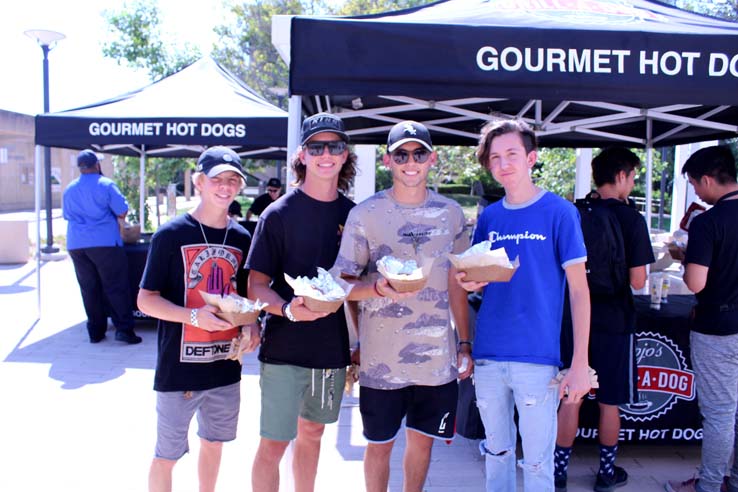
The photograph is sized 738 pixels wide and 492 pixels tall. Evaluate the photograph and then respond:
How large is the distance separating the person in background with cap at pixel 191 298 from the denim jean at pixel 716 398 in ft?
7.67

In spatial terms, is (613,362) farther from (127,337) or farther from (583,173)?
(583,173)

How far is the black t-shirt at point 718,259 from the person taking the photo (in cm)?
291

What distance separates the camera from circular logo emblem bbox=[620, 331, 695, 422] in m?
3.68

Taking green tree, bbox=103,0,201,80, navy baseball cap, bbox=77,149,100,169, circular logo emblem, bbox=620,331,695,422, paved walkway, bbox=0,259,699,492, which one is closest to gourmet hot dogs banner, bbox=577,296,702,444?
circular logo emblem, bbox=620,331,695,422

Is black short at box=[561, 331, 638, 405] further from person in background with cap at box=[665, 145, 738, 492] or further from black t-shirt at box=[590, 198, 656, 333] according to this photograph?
person in background with cap at box=[665, 145, 738, 492]

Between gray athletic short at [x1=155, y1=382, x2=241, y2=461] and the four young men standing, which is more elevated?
the four young men standing

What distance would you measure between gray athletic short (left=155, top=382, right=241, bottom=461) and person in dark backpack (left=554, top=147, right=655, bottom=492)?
1.78 meters

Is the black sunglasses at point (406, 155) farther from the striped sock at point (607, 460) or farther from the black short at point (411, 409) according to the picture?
the striped sock at point (607, 460)

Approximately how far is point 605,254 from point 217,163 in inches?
79.4

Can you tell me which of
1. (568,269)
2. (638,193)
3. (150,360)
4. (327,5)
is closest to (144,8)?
(327,5)

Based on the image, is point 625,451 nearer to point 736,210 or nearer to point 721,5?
point 736,210

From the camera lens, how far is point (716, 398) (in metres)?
3.02

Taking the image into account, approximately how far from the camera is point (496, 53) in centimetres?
281

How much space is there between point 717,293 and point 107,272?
18.1 ft
